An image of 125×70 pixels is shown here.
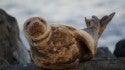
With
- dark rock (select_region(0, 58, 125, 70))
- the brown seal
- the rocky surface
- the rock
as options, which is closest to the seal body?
the brown seal

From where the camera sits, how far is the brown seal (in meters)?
5.66

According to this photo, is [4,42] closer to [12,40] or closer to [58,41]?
[12,40]

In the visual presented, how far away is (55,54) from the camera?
601 centimetres

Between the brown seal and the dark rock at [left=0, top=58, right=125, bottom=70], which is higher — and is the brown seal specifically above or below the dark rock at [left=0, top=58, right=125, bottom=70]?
above

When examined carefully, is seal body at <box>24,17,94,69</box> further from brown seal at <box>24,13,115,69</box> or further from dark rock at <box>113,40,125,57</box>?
dark rock at <box>113,40,125,57</box>

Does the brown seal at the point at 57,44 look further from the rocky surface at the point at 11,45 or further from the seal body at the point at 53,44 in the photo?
the rocky surface at the point at 11,45

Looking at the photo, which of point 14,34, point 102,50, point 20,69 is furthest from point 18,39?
point 20,69

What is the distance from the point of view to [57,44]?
600 centimetres

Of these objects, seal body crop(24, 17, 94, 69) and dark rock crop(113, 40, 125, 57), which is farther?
dark rock crop(113, 40, 125, 57)

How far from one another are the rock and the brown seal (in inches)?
278

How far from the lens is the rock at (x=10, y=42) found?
1370 centimetres

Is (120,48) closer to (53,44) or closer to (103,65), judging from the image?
A: (103,65)

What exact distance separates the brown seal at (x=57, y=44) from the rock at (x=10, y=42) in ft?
23.1

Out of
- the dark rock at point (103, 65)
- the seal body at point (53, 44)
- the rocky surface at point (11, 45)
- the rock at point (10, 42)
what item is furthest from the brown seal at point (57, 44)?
the rock at point (10, 42)
